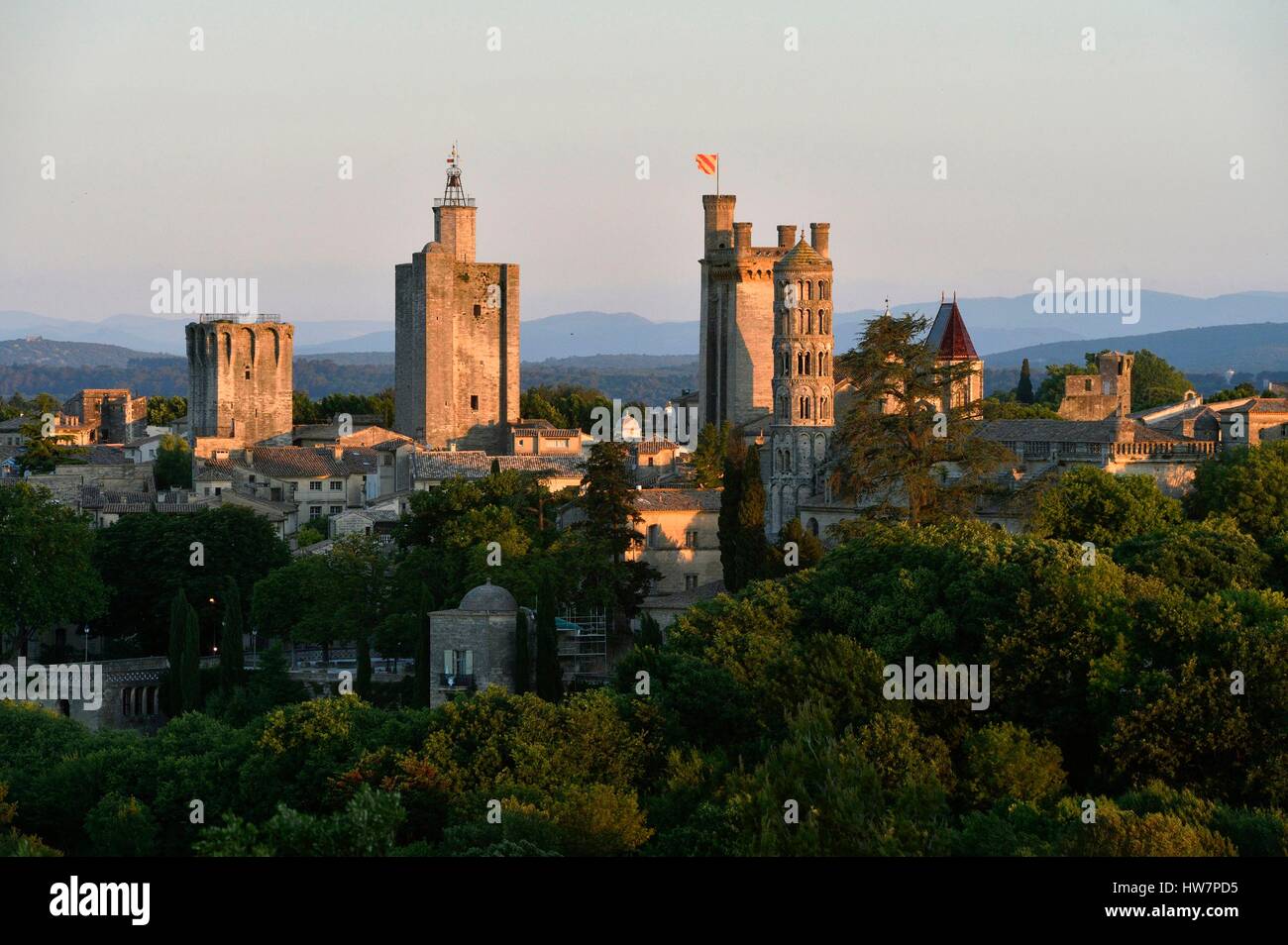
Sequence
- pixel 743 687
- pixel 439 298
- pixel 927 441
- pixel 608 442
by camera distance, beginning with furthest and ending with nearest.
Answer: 1. pixel 439 298
2. pixel 608 442
3. pixel 927 441
4. pixel 743 687

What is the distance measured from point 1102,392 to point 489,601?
40.6 meters

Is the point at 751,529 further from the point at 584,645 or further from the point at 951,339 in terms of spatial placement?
the point at 951,339

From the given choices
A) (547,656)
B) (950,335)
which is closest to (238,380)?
(950,335)

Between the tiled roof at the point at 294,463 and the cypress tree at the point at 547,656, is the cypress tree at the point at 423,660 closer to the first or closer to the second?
the cypress tree at the point at 547,656

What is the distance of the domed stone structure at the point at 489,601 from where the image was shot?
51.8m

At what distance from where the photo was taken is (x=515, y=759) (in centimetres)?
4109

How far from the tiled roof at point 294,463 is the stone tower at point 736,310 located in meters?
15.9

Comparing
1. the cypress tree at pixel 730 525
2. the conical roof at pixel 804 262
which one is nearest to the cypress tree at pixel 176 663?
the cypress tree at pixel 730 525

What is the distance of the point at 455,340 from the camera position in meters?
104

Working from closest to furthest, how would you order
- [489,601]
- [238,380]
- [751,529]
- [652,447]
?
1. [489,601]
2. [751,529]
3. [652,447]
4. [238,380]

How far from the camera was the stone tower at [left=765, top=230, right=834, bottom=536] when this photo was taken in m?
65.0

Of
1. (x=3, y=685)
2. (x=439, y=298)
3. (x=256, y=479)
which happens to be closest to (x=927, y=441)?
(x=3, y=685)
